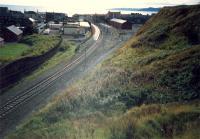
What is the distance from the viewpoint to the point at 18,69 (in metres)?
42.7

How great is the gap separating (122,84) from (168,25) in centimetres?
2405

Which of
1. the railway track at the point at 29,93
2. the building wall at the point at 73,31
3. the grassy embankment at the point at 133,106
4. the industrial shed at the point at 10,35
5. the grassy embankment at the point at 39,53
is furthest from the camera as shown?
the building wall at the point at 73,31

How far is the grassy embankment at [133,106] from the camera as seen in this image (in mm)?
16703

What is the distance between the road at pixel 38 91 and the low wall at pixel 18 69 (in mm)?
1888

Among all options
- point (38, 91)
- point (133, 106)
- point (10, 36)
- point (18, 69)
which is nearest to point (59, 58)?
point (18, 69)

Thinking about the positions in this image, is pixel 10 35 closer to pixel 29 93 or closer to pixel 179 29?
pixel 29 93

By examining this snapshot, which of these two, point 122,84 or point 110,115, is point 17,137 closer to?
point 110,115

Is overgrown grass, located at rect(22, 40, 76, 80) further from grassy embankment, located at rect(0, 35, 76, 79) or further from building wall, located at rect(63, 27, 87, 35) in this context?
building wall, located at rect(63, 27, 87, 35)

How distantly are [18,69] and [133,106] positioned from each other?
82.4 feet

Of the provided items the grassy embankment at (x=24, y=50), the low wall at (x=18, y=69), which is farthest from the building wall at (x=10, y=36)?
the low wall at (x=18, y=69)

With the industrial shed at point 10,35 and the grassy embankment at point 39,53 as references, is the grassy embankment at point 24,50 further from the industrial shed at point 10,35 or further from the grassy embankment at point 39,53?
the industrial shed at point 10,35

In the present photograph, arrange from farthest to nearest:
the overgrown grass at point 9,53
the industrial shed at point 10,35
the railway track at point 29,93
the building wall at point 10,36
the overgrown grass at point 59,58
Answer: the building wall at point 10,36
the industrial shed at point 10,35
the overgrown grass at point 9,53
the overgrown grass at point 59,58
the railway track at point 29,93

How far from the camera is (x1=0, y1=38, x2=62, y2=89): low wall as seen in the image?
38.6 metres

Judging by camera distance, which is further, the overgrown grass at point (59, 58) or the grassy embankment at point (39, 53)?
the grassy embankment at point (39, 53)
